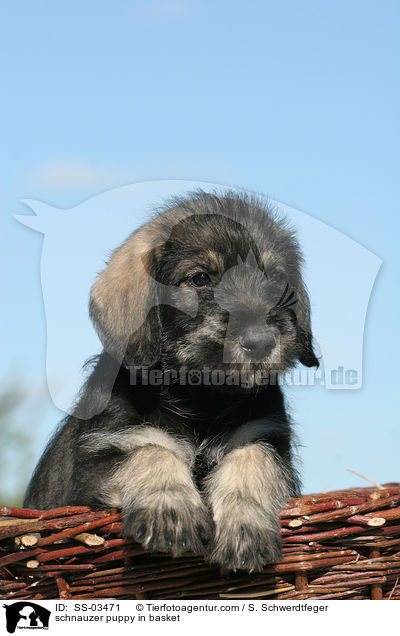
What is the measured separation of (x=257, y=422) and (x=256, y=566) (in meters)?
0.75

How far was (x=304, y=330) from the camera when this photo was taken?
326 cm

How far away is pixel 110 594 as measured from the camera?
250 cm

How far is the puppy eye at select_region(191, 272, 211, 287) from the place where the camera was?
116 inches

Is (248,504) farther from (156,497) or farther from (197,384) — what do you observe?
(197,384)

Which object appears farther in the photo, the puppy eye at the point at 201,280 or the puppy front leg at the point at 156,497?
the puppy eye at the point at 201,280

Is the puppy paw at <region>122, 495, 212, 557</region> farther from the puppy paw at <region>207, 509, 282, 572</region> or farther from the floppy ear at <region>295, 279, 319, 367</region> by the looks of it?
the floppy ear at <region>295, 279, 319, 367</region>

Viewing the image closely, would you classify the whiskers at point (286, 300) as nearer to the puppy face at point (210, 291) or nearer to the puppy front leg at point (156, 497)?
the puppy face at point (210, 291)

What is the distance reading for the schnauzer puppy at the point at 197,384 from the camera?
250 cm
